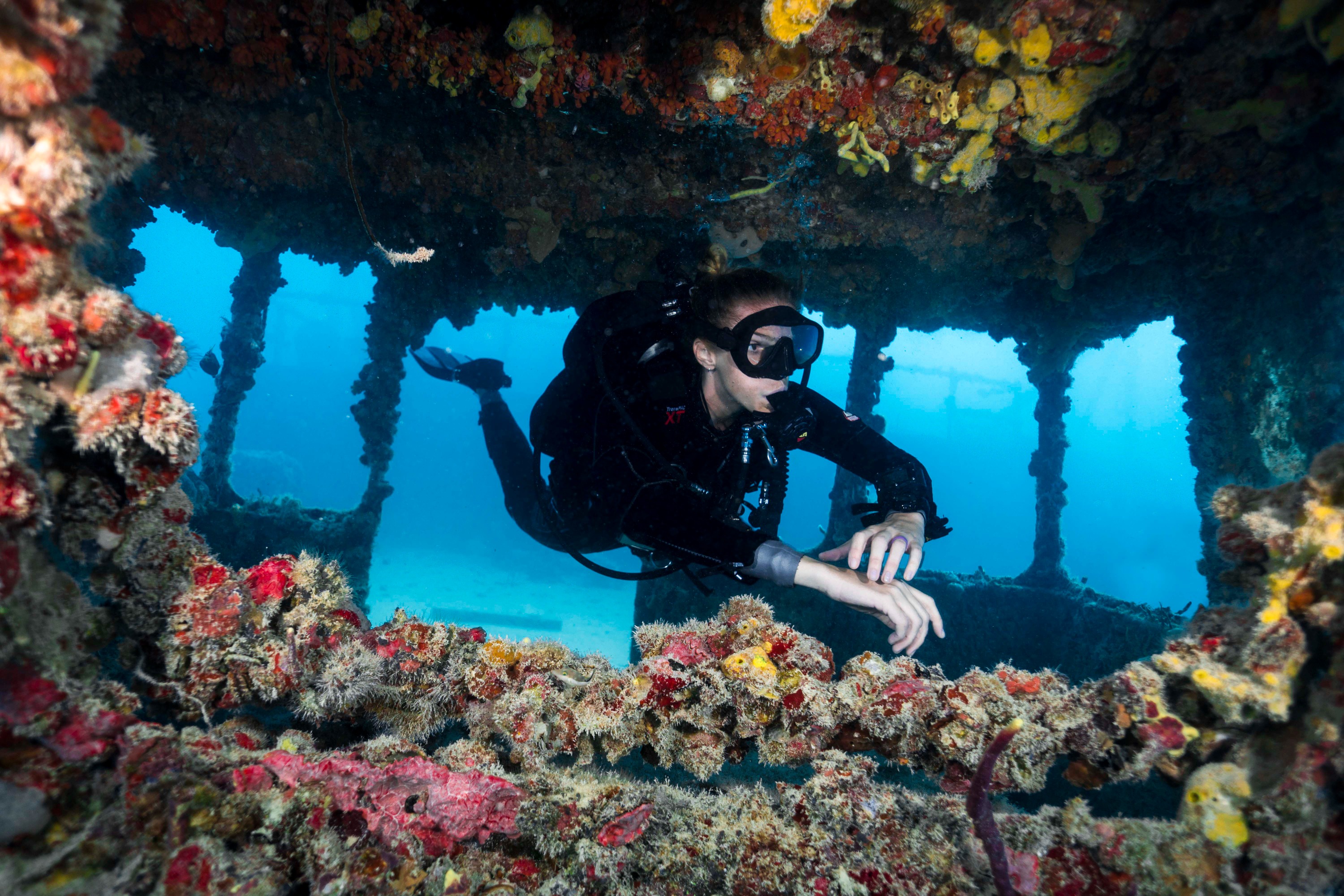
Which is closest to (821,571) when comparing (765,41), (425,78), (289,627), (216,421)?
(289,627)

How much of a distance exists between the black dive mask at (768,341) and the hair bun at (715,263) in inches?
19.2

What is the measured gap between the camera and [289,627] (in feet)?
7.48

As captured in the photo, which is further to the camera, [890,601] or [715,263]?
[715,263]

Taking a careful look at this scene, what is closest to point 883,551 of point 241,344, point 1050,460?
point 1050,460

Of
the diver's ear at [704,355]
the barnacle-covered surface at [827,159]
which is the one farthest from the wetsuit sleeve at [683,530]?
the barnacle-covered surface at [827,159]

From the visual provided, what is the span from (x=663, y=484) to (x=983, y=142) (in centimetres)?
355

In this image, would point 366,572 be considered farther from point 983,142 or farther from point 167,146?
point 983,142

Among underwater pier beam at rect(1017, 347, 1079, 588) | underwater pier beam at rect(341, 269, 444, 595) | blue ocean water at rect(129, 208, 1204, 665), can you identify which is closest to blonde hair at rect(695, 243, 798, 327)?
underwater pier beam at rect(341, 269, 444, 595)

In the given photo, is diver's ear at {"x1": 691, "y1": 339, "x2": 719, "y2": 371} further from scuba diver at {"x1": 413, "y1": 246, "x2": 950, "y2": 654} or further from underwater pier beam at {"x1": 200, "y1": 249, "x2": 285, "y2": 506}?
underwater pier beam at {"x1": 200, "y1": 249, "x2": 285, "y2": 506}

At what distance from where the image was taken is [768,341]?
3.86 metres

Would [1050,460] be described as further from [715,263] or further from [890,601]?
[890,601]

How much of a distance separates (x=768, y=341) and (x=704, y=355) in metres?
0.55

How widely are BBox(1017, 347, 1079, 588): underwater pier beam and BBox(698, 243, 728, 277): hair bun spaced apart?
23.4 feet

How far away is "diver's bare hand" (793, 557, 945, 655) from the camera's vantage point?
2566mm
